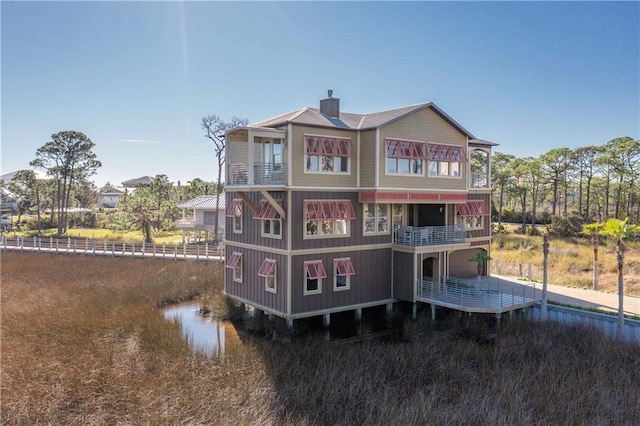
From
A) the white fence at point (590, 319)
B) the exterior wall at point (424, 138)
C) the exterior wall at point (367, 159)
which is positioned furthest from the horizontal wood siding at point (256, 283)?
the white fence at point (590, 319)

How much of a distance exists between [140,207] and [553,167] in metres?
42.7

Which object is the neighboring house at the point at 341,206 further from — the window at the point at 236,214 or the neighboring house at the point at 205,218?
the neighboring house at the point at 205,218

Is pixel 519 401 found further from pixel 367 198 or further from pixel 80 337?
pixel 80 337

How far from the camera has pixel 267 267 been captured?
17734 mm

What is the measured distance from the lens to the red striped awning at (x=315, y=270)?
1733cm

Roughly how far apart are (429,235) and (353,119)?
6.12m

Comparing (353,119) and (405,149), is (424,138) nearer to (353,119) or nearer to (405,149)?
(405,149)

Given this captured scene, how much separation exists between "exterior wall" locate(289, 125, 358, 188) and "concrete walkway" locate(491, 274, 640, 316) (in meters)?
8.86

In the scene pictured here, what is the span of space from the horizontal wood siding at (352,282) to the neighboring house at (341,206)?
0.04m

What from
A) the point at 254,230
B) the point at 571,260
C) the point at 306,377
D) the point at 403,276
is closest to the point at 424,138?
the point at 403,276

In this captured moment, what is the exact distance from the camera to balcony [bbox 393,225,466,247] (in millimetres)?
19297

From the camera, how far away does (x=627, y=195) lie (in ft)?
153

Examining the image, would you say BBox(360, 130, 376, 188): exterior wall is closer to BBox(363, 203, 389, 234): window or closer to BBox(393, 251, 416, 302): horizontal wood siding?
BBox(363, 203, 389, 234): window

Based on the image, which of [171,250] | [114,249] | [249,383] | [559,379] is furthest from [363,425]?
[114,249]
